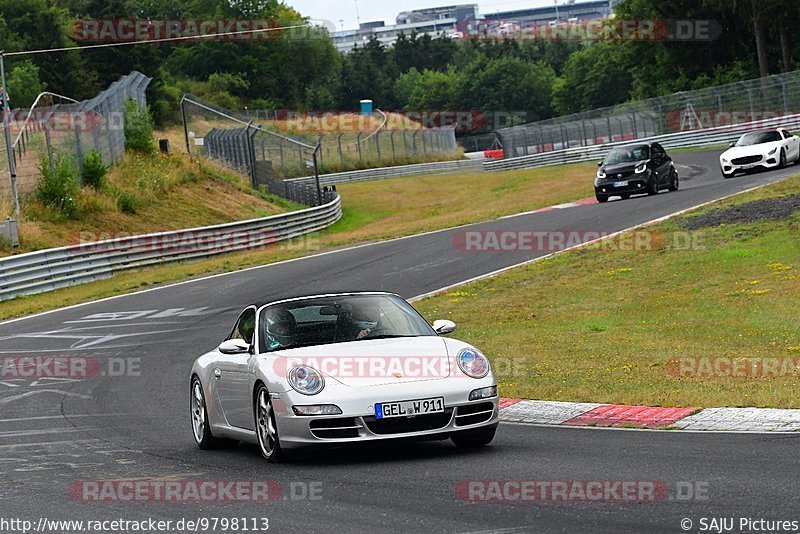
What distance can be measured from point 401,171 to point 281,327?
221 feet

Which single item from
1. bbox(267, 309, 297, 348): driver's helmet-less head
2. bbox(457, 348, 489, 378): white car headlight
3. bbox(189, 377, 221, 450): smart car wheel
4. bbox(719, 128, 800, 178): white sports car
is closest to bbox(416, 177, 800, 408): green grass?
bbox(457, 348, 489, 378): white car headlight

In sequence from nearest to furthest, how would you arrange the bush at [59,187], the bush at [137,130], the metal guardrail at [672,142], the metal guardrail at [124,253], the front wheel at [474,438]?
1. the front wheel at [474,438]
2. the metal guardrail at [124,253]
3. the bush at [59,187]
4. the bush at [137,130]
5. the metal guardrail at [672,142]

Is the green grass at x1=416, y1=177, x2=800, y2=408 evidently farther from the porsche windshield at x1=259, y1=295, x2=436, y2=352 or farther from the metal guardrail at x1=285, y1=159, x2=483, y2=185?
the metal guardrail at x1=285, y1=159, x2=483, y2=185

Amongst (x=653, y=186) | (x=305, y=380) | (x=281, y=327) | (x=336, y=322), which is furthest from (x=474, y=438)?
(x=653, y=186)

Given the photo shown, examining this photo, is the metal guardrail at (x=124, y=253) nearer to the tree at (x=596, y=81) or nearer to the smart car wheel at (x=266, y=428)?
the smart car wheel at (x=266, y=428)

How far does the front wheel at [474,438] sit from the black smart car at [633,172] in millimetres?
27367

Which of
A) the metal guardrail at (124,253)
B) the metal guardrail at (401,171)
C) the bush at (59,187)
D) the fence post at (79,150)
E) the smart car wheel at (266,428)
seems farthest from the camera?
the metal guardrail at (401,171)

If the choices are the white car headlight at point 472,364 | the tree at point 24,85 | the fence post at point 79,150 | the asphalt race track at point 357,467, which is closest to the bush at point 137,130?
the fence post at point 79,150

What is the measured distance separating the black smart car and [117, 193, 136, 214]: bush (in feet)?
48.7

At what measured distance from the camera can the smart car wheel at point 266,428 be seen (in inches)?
359

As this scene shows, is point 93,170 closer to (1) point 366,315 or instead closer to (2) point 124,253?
(2) point 124,253

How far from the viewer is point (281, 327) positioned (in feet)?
32.9

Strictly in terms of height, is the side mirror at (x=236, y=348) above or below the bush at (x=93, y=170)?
below

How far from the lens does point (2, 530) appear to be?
23.6 feet
